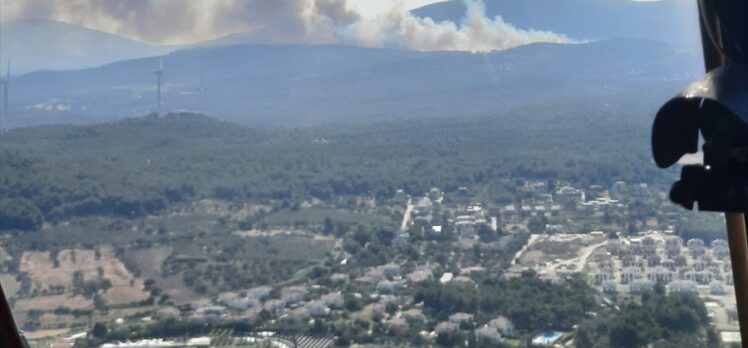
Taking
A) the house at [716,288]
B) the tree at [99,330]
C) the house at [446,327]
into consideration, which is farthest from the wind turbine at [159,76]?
the house at [716,288]

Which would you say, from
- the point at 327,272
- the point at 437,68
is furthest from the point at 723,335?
the point at 437,68

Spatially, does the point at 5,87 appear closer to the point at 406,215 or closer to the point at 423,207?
the point at 423,207

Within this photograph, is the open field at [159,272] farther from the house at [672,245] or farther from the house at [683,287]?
the house at [683,287]

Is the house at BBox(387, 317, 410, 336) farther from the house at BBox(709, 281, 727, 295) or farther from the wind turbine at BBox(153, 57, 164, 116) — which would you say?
the wind turbine at BBox(153, 57, 164, 116)

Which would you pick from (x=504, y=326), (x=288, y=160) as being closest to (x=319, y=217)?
(x=288, y=160)

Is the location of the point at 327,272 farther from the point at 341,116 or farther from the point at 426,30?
the point at 426,30

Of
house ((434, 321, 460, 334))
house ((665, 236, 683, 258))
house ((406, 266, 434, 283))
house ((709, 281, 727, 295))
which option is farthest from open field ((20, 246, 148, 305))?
house ((709, 281, 727, 295))

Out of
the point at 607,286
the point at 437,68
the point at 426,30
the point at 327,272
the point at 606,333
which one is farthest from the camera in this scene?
the point at 437,68
